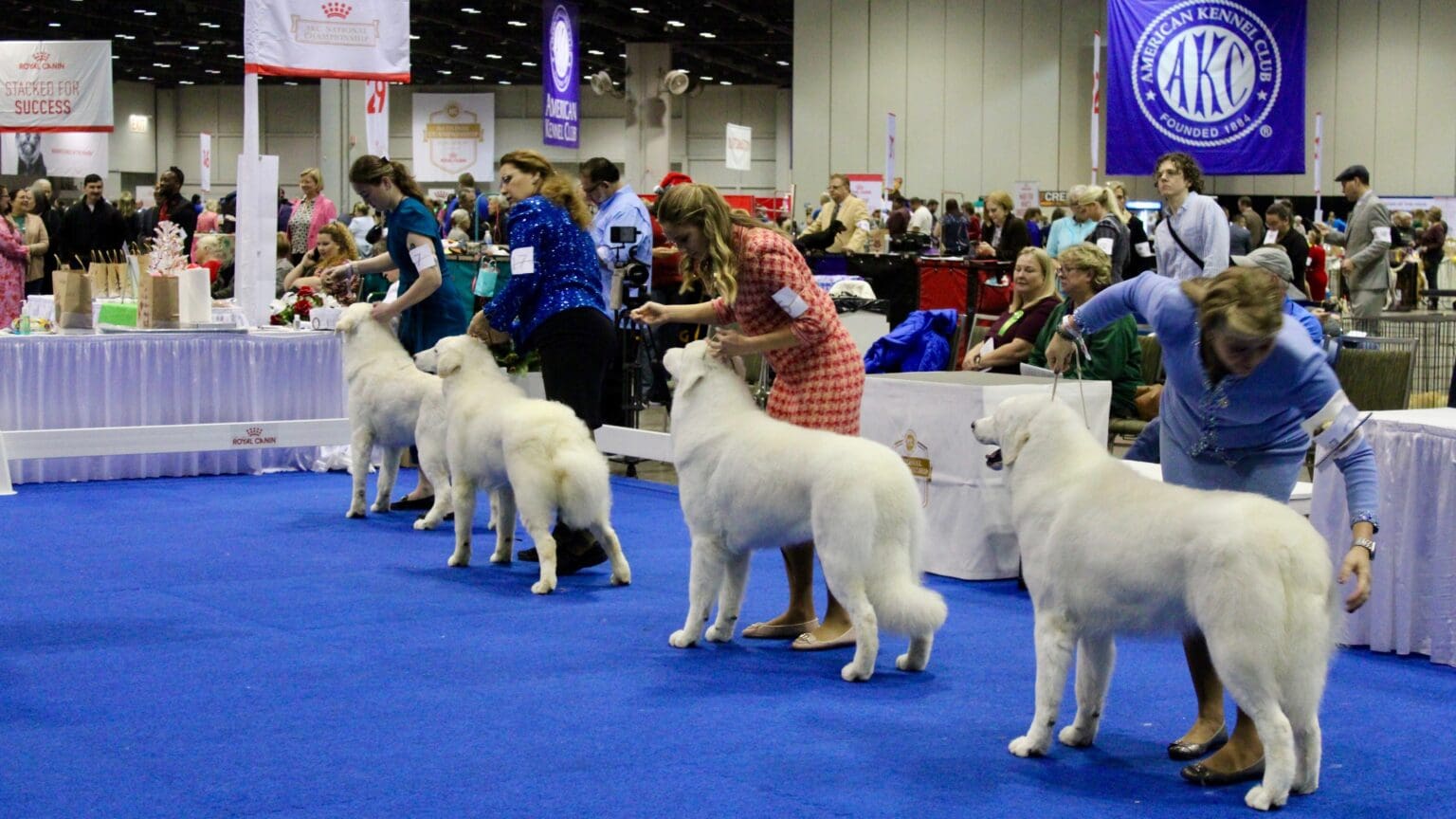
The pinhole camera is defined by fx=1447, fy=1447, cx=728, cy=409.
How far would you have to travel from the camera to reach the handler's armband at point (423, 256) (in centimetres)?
688

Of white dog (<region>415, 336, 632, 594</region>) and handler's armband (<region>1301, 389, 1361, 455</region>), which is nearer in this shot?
handler's armband (<region>1301, 389, 1361, 455</region>)

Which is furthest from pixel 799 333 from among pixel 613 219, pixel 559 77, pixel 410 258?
pixel 559 77

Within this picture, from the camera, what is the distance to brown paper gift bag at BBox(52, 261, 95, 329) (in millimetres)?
8398

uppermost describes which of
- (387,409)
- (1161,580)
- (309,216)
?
(309,216)

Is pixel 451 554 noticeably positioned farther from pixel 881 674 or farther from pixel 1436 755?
pixel 1436 755

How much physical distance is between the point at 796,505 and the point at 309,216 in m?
9.52

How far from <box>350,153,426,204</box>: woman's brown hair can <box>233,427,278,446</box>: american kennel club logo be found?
235cm

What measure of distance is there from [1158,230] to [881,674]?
4.20m

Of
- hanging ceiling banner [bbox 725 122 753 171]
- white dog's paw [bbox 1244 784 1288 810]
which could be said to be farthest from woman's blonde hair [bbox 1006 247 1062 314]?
hanging ceiling banner [bbox 725 122 753 171]

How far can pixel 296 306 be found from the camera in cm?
923

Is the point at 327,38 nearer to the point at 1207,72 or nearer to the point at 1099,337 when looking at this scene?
the point at 1099,337

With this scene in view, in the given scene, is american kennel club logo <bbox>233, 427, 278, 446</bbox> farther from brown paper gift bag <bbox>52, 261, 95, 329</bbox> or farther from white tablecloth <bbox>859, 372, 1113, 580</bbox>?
white tablecloth <bbox>859, 372, 1113, 580</bbox>

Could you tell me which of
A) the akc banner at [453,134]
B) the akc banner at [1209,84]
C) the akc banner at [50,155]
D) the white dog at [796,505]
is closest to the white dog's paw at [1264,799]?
the white dog at [796,505]

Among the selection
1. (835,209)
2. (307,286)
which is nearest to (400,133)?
(835,209)
